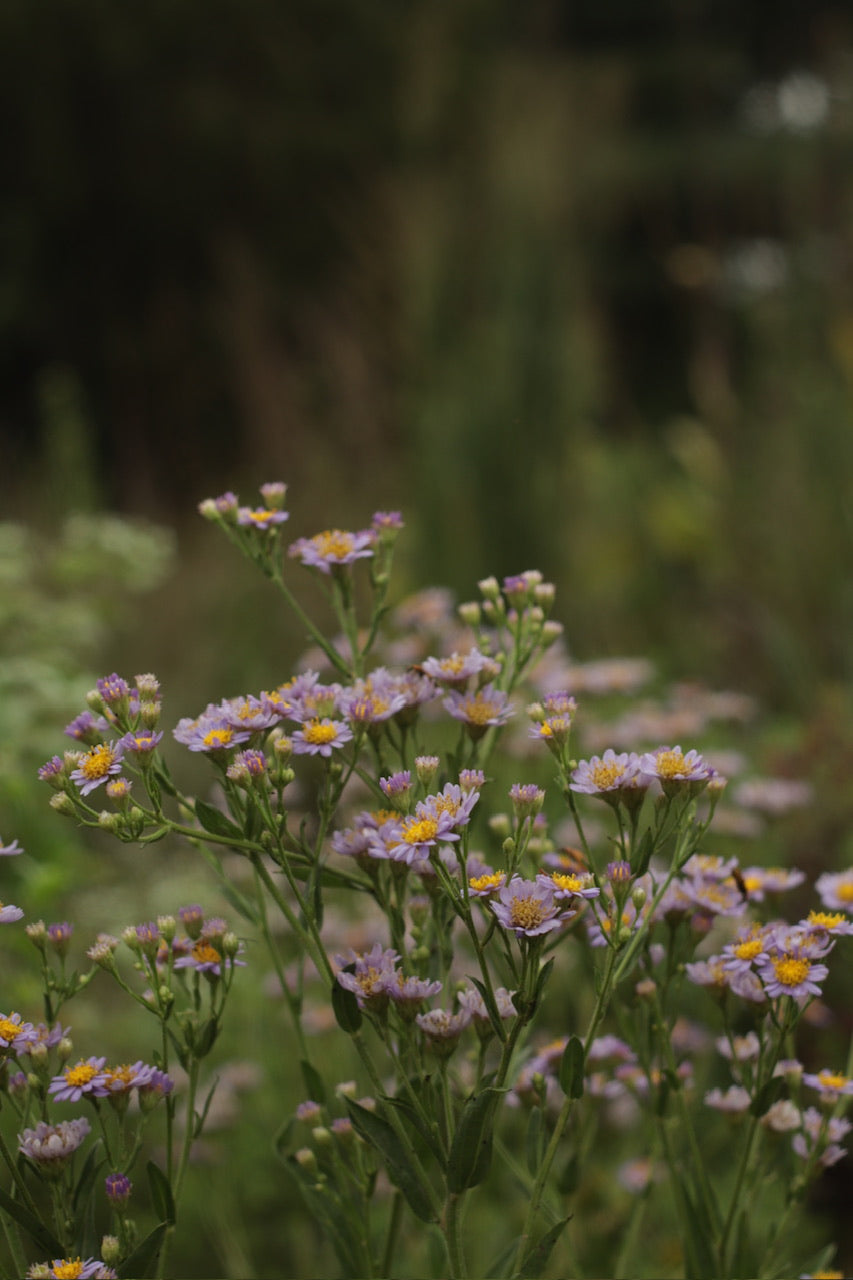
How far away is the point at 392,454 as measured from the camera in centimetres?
682

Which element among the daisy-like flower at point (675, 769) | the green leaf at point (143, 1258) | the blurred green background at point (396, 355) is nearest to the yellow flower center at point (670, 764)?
the daisy-like flower at point (675, 769)

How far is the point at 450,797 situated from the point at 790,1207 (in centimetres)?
46

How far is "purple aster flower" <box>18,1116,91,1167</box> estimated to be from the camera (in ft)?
2.61

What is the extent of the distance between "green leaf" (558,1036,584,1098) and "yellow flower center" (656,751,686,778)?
0.18 m

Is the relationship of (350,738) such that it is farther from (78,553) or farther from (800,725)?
(800,725)

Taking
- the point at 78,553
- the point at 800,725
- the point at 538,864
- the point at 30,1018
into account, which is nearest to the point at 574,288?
the point at 800,725

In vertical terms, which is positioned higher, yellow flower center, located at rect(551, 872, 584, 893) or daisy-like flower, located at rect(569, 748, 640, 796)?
daisy-like flower, located at rect(569, 748, 640, 796)

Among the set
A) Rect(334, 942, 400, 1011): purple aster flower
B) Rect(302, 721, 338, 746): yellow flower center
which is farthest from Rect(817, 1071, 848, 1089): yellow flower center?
Rect(302, 721, 338, 746): yellow flower center

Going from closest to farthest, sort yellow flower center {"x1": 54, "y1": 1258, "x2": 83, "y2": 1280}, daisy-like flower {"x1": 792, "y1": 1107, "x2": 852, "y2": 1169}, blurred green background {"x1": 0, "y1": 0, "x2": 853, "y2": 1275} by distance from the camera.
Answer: yellow flower center {"x1": 54, "y1": 1258, "x2": 83, "y2": 1280}, daisy-like flower {"x1": 792, "y1": 1107, "x2": 852, "y2": 1169}, blurred green background {"x1": 0, "y1": 0, "x2": 853, "y2": 1275}

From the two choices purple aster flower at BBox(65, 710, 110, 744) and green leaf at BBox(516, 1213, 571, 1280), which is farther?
purple aster flower at BBox(65, 710, 110, 744)

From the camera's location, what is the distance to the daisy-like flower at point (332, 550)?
1.03 m

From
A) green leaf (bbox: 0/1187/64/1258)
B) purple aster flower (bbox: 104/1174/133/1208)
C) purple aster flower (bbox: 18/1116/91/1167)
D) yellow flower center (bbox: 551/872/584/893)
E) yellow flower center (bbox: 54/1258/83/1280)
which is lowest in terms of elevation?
yellow flower center (bbox: 54/1258/83/1280)

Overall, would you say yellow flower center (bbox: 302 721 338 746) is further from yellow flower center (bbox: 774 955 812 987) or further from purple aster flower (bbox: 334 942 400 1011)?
yellow flower center (bbox: 774 955 812 987)

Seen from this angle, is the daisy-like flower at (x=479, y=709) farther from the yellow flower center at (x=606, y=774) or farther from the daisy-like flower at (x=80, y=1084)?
the daisy-like flower at (x=80, y=1084)
